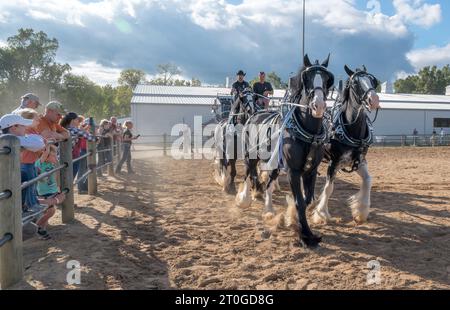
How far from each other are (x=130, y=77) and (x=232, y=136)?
87136 mm

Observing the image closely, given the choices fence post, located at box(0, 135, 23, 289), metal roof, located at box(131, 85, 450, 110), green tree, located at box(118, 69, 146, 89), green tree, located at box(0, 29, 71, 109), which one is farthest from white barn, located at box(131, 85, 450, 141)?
green tree, located at box(118, 69, 146, 89)

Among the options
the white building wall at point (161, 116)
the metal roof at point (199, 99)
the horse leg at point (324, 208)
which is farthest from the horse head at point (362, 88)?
the white building wall at point (161, 116)

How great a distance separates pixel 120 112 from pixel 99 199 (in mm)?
75147

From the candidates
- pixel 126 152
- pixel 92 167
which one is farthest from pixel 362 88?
pixel 126 152

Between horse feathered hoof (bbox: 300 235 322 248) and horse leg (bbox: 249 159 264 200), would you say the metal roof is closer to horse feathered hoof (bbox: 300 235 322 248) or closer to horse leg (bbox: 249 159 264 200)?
horse leg (bbox: 249 159 264 200)

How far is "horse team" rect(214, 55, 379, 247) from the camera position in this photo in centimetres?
485

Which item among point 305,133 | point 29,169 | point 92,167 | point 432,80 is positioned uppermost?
point 432,80

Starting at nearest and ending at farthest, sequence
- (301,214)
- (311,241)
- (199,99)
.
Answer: (311,241)
(301,214)
(199,99)

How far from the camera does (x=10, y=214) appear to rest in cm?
336

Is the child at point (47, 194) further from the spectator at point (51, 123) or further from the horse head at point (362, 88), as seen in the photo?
the horse head at point (362, 88)

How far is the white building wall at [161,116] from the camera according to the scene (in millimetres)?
35688

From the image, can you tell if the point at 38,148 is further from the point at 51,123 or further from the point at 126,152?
the point at 126,152

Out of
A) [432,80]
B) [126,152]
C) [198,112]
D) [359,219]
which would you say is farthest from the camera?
[432,80]
